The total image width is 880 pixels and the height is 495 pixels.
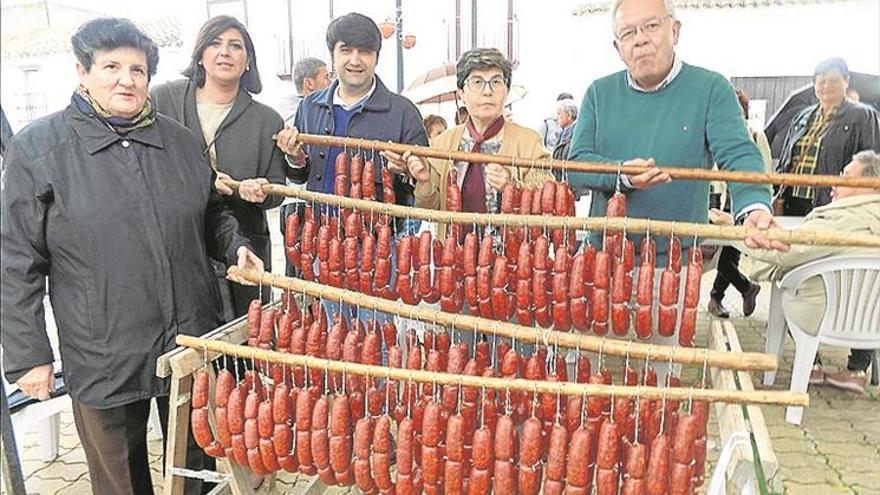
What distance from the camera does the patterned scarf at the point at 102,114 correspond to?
75.8 inches

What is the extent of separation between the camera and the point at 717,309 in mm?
5176

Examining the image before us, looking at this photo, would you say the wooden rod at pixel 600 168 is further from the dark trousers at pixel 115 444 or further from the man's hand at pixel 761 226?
the dark trousers at pixel 115 444

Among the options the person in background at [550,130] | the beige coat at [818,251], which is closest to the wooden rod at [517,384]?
the beige coat at [818,251]

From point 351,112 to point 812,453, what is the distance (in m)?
2.62

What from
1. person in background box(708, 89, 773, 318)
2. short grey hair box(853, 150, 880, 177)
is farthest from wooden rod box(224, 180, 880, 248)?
person in background box(708, 89, 773, 318)

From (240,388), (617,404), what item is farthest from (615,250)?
(240,388)

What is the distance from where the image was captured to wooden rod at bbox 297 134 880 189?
186 cm

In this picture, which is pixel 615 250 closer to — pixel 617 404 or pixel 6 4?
pixel 617 404

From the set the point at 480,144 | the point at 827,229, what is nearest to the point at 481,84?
the point at 480,144

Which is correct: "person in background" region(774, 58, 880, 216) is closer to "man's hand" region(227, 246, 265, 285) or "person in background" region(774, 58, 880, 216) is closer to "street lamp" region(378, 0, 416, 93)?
"street lamp" region(378, 0, 416, 93)

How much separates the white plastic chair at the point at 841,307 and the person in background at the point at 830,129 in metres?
Answer: 1.51

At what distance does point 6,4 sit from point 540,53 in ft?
11.6

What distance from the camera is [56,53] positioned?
185cm

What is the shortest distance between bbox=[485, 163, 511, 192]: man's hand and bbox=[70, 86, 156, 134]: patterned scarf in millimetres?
1101
